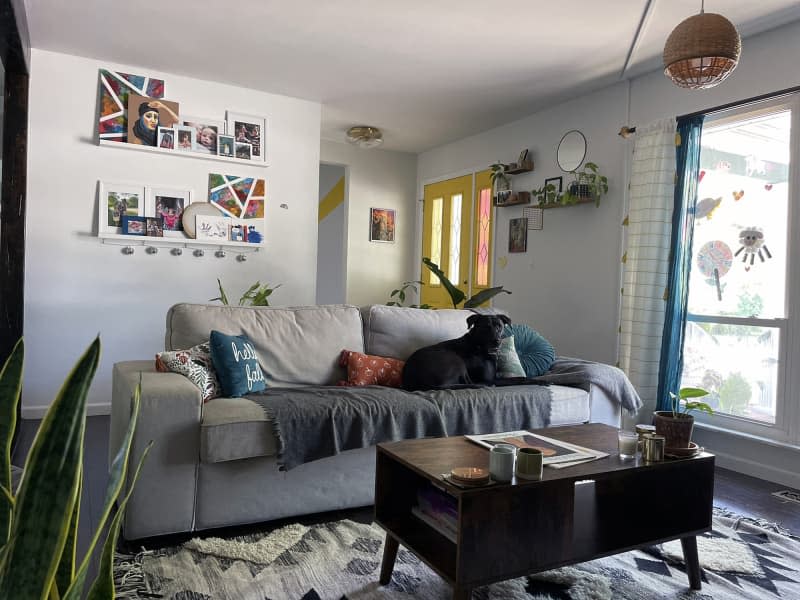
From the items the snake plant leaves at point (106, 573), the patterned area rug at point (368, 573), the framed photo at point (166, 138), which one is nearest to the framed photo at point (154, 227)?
the framed photo at point (166, 138)

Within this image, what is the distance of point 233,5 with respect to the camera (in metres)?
3.39

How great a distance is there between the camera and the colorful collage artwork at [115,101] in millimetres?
4324

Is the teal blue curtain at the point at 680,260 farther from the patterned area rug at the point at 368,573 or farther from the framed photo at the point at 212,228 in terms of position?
the framed photo at the point at 212,228

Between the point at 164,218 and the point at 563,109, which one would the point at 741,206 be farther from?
the point at 164,218

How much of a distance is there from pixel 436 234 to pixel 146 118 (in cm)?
326

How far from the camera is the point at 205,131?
15.4ft

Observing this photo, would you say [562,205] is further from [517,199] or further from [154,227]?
[154,227]

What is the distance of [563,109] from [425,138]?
5.69 feet

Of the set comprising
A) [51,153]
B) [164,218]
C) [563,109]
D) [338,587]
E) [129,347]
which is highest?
[563,109]

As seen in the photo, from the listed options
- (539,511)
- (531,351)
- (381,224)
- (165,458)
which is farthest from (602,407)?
(381,224)

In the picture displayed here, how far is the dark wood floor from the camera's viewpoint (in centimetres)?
237

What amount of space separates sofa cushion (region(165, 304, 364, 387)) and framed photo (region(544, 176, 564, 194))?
252cm

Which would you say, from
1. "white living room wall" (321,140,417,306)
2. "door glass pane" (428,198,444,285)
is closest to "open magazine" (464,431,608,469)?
"door glass pane" (428,198,444,285)

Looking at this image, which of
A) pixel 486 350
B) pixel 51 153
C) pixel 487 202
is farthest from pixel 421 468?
pixel 487 202
